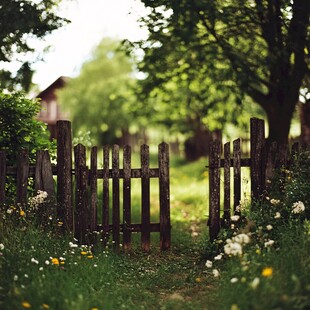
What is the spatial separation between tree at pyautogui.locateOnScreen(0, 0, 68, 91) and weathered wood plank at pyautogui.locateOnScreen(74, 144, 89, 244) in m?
2.09

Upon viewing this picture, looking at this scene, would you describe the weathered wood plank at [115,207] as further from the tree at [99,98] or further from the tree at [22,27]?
the tree at [99,98]

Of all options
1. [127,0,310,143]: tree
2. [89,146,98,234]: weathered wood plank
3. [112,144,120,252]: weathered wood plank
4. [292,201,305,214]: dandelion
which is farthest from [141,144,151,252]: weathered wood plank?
[127,0,310,143]: tree

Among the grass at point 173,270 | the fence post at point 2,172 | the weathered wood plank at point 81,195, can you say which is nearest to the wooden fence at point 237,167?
the grass at point 173,270

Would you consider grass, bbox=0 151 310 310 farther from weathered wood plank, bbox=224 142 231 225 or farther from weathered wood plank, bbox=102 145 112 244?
weathered wood plank, bbox=224 142 231 225

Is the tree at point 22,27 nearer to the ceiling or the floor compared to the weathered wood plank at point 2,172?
nearer to the ceiling

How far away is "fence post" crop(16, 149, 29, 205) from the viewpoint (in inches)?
281

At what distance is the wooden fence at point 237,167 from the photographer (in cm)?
757

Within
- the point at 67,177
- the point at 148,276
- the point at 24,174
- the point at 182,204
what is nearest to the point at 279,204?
the point at 148,276

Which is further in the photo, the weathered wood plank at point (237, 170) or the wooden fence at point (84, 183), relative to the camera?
the weathered wood plank at point (237, 170)

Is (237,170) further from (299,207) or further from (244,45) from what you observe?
(244,45)

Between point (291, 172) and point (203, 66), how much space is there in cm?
566

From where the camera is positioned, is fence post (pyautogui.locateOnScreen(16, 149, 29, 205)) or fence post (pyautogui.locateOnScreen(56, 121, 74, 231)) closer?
fence post (pyautogui.locateOnScreen(16, 149, 29, 205))

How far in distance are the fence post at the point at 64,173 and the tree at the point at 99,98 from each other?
952 inches

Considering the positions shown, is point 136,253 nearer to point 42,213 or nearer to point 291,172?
point 42,213
